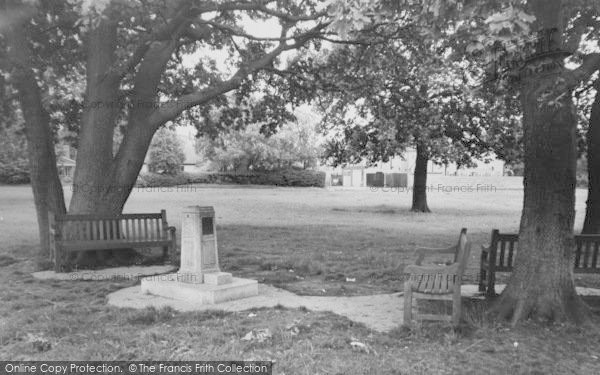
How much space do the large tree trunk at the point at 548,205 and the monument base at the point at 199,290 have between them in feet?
10.4

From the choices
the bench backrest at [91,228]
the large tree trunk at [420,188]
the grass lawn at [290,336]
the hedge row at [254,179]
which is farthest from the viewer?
the hedge row at [254,179]

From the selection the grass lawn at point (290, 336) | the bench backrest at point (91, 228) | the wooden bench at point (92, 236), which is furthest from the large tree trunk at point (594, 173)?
the bench backrest at point (91, 228)

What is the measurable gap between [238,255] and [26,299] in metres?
4.78

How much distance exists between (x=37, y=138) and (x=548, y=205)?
9.16 m

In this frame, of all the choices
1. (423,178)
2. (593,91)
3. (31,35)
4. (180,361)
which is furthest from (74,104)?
(423,178)

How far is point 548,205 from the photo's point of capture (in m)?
6.02

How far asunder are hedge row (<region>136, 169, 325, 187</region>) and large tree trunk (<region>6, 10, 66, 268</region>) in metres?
44.6

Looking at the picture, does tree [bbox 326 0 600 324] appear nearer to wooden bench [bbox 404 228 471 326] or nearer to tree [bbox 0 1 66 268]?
wooden bench [bbox 404 228 471 326]

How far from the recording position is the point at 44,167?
10.8 metres

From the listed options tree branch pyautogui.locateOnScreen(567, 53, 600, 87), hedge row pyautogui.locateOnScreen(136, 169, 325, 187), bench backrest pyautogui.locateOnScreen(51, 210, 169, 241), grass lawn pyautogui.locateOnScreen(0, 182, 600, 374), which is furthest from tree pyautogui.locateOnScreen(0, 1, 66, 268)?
hedge row pyautogui.locateOnScreen(136, 169, 325, 187)

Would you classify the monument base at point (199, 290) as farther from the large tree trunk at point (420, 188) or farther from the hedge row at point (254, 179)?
the hedge row at point (254, 179)

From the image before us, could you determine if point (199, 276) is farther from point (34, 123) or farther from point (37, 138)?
point (34, 123)

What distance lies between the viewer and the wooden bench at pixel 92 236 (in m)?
9.42

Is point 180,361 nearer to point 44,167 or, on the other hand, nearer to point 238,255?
point 238,255
